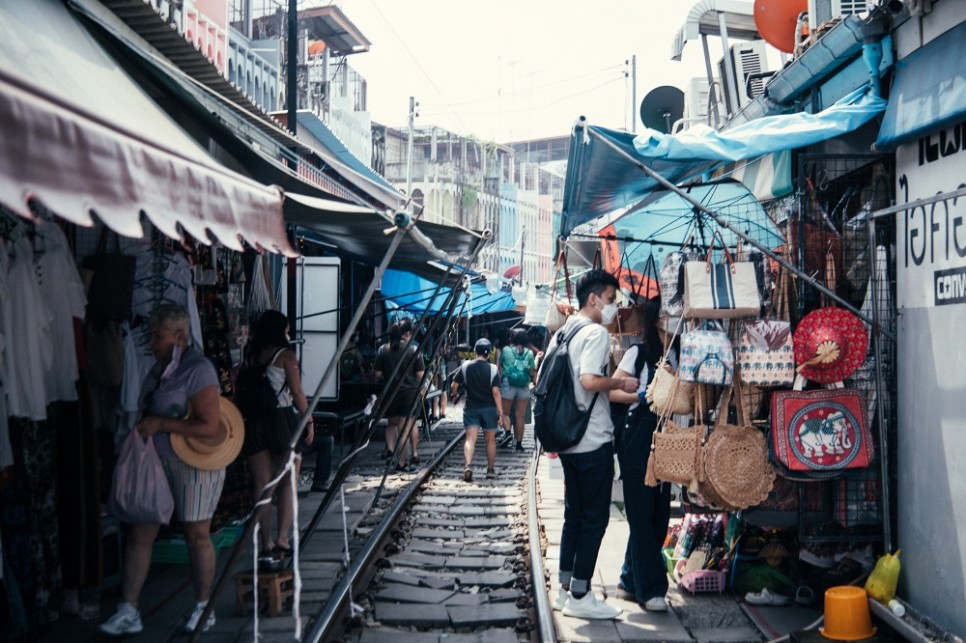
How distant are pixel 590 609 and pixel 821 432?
1953mm

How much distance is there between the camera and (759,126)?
5742 millimetres

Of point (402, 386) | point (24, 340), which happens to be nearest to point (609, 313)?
point (24, 340)

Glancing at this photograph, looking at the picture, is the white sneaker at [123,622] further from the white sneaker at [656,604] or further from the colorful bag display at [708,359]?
the colorful bag display at [708,359]

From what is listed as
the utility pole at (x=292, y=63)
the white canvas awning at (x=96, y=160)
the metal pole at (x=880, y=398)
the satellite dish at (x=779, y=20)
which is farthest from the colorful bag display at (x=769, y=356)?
the utility pole at (x=292, y=63)

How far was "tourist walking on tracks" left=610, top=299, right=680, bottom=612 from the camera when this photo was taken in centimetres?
632

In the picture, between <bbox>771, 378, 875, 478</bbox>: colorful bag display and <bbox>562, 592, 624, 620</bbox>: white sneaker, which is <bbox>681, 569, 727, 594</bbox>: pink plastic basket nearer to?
<bbox>562, 592, 624, 620</bbox>: white sneaker

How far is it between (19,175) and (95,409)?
4.25 meters

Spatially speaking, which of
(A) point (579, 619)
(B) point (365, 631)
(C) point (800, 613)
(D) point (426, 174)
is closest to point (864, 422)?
(C) point (800, 613)

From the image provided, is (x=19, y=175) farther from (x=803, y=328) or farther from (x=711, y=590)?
(x=711, y=590)

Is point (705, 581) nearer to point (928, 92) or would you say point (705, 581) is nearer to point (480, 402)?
point (928, 92)

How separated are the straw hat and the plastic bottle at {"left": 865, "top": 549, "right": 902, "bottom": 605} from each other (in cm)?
392

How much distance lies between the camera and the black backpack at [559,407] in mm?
6035

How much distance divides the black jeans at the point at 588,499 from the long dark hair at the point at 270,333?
2341 millimetres

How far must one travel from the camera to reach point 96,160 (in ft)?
9.62
